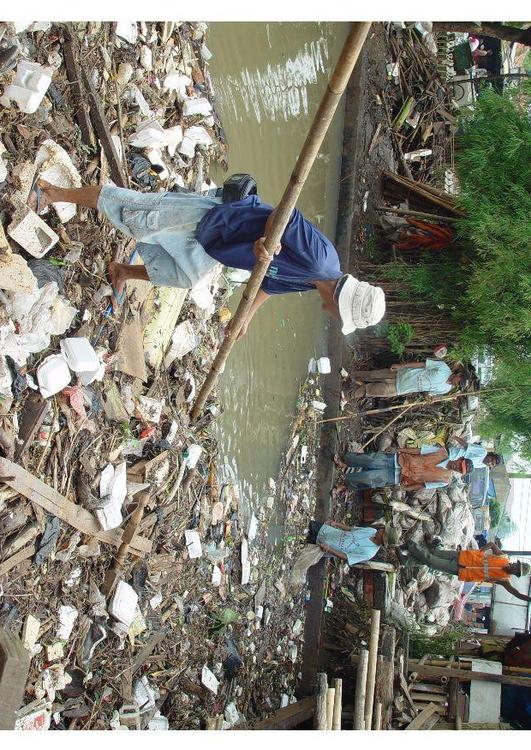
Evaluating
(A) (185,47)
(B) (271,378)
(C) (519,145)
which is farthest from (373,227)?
(A) (185,47)

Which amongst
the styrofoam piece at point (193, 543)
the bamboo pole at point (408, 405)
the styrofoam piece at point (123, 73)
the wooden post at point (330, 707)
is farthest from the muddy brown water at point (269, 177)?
the wooden post at point (330, 707)

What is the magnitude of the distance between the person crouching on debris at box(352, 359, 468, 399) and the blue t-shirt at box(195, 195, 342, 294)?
13.5 feet

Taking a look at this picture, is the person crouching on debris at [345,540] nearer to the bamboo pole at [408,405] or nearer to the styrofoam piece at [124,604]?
the bamboo pole at [408,405]

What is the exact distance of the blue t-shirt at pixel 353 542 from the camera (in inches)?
269

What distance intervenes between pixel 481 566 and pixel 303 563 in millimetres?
1800

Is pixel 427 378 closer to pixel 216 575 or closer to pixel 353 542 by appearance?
pixel 353 542

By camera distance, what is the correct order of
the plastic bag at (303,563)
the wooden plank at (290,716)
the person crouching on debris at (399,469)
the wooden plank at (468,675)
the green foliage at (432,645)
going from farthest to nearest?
the person crouching on debris at (399,469), the green foliage at (432,645), the plastic bag at (303,563), the wooden plank at (468,675), the wooden plank at (290,716)

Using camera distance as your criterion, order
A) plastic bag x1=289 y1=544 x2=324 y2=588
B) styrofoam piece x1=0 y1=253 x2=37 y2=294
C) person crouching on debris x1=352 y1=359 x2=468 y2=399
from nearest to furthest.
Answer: styrofoam piece x1=0 y1=253 x2=37 y2=294 → plastic bag x1=289 y1=544 x2=324 y2=588 → person crouching on debris x1=352 y1=359 x2=468 y2=399

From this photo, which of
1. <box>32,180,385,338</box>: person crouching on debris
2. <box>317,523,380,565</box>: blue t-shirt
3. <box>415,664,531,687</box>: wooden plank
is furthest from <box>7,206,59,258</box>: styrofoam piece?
<box>415,664,531,687</box>: wooden plank

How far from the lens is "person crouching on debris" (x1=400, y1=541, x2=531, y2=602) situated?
6.37 meters

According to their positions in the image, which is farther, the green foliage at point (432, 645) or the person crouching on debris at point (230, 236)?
the green foliage at point (432, 645)

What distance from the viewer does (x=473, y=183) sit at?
21.2ft

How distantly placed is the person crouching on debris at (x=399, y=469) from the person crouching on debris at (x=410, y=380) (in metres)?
0.70

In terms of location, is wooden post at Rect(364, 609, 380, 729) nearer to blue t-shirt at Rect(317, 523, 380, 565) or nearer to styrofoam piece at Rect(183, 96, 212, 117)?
blue t-shirt at Rect(317, 523, 380, 565)
